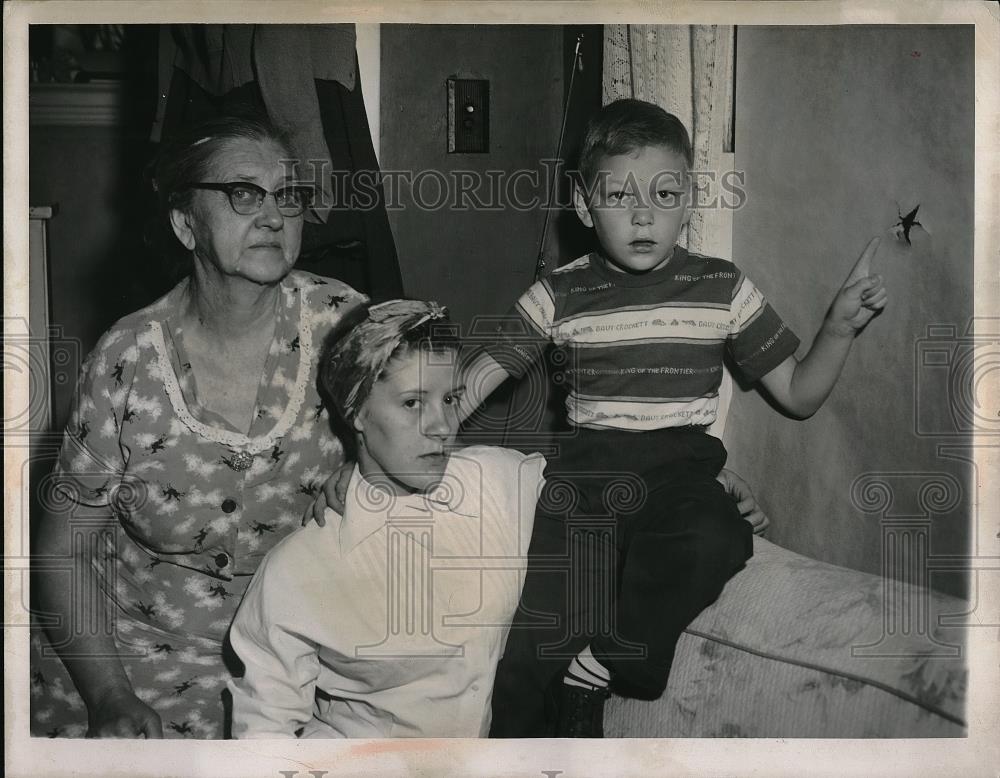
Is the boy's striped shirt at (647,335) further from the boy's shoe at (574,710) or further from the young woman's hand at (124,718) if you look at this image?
the young woman's hand at (124,718)

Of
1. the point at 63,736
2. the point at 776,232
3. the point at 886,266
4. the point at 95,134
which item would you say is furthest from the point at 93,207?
the point at 886,266

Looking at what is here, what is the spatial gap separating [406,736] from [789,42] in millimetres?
1292

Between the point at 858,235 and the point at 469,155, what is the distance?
0.65m

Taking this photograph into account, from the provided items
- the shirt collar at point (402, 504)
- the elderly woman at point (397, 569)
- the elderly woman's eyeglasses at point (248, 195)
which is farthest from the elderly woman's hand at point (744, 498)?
the elderly woman's eyeglasses at point (248, 195)

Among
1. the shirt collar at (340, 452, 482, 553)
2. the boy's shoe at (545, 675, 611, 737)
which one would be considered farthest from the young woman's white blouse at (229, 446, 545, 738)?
the boy's shoe at (545, 675, 611, 737)

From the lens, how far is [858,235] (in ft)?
5.78

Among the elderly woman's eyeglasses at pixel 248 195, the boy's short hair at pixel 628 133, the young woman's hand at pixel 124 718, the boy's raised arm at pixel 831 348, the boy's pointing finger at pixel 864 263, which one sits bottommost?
the young woman's hand at pixel 124 718

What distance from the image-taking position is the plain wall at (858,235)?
1.76 meters

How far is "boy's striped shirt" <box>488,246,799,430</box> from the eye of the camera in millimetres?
1736

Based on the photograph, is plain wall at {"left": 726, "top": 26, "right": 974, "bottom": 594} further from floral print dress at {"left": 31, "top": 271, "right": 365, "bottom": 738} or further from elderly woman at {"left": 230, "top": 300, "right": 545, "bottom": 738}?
floral print dress at {"left": 31, "top": 271, "right": 365, "bottom": 738}

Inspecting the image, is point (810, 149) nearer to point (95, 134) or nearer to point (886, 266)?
point (886, 266)

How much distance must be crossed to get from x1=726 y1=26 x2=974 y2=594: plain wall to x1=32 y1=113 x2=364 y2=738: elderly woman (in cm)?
71

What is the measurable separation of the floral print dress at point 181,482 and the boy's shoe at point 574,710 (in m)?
0.50

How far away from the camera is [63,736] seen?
1.77 metres
